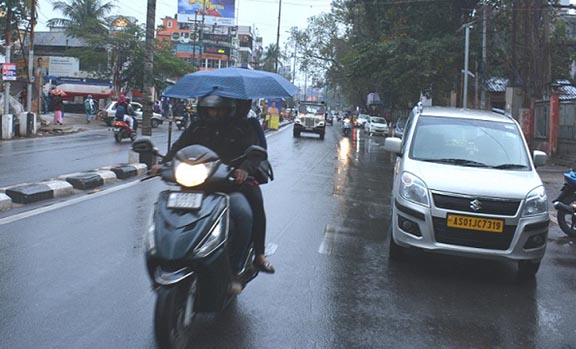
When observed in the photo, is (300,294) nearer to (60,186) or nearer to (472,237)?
(472,237)

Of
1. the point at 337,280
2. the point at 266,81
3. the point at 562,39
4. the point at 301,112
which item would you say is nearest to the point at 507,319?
Answer: the point at 337,280

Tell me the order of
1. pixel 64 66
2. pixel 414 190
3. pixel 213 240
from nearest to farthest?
pixel 213 240
pixel 414 190
pixel 64 66

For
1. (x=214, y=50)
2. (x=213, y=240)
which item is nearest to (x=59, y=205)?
(x=213, y=240)

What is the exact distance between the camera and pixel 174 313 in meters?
3.51

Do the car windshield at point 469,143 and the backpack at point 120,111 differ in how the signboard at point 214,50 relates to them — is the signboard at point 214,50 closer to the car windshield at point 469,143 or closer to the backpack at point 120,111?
the backpack at point 120,111

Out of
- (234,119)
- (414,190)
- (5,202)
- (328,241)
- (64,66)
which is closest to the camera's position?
(234,119)

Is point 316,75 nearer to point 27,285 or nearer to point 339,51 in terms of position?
point 339,51

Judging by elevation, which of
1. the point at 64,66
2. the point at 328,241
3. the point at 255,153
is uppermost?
the point at 64,66

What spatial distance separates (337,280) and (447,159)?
2101mm

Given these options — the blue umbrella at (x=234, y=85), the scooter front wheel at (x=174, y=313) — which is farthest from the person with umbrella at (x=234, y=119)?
the scooter front wheel at (x=174, y=313)

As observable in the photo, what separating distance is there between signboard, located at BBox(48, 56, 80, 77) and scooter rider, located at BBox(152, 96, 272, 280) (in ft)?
166

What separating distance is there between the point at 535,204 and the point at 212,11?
58580mm

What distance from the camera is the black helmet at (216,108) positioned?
4.52m

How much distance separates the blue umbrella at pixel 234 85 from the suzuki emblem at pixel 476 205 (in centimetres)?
212
